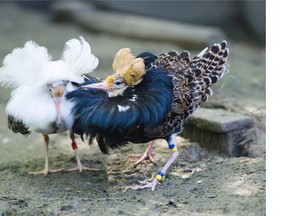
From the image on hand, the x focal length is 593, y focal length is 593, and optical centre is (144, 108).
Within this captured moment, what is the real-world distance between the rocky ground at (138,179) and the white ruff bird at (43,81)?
53cm

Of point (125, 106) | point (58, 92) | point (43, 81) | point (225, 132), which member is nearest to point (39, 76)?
point (43, 81)

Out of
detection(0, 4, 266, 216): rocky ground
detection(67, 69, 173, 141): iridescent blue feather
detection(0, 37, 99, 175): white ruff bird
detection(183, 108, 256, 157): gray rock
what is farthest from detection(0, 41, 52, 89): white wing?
detection(183, 108, 256, 157): gray rock

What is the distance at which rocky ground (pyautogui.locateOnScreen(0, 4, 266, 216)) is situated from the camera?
393cm

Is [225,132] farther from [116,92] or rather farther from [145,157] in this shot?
[116,92]

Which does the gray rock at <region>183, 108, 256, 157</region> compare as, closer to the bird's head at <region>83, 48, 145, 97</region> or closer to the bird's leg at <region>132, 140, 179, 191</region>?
the bird's leg at <region>132, 140, 179, 191</region>

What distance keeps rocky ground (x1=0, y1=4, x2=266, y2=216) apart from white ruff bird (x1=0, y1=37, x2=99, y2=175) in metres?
0.53

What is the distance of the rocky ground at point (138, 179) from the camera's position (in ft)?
12.9

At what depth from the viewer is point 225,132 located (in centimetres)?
523

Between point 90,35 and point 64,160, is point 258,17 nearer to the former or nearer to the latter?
point 90,35

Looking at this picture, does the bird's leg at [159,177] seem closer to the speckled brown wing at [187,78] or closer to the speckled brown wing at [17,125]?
the speckled brown wing at [187,78]

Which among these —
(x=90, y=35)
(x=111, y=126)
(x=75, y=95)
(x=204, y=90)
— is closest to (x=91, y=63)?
(x=75, y=95)

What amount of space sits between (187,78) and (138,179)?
89cm

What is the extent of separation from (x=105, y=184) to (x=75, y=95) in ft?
2.49

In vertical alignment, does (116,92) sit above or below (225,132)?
above
